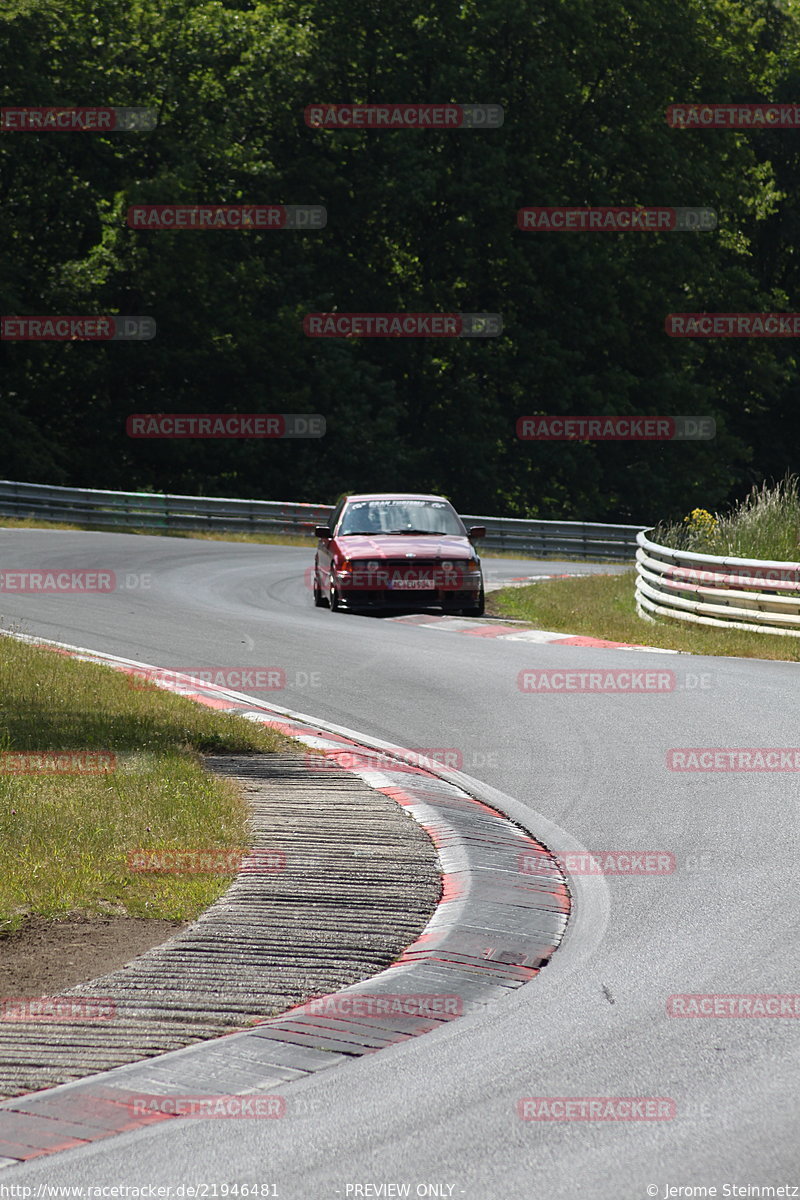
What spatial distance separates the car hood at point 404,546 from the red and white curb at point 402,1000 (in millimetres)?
11862

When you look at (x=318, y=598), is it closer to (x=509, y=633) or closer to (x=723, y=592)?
(x=509, y=633)

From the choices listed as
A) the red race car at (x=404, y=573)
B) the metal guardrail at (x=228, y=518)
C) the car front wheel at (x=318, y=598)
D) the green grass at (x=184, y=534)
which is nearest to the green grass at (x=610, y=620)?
the red race car at (x=404, y=573)

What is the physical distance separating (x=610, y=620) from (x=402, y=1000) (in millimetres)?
15737

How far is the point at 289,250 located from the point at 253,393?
16.3ft

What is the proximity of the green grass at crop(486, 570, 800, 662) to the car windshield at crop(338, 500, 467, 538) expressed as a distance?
58.3 inches

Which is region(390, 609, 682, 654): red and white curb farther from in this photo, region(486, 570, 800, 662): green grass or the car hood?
the car hood

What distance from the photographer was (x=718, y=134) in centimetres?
5259

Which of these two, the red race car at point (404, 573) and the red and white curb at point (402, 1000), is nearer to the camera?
the red and white curb at point (402, 1000)

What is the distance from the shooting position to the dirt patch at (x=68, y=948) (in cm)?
601

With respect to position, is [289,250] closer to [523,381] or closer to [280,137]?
[280,137]

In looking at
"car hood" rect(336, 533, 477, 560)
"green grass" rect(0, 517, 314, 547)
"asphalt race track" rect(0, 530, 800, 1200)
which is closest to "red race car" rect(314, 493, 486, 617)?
"car hood" rect(336, 533, 477, 560)

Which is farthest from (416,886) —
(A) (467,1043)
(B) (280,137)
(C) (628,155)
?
(C) (628,155)

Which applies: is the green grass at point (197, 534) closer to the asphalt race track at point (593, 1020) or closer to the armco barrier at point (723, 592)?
the armco barrier at point (723, 592)

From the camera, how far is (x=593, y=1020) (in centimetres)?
560
